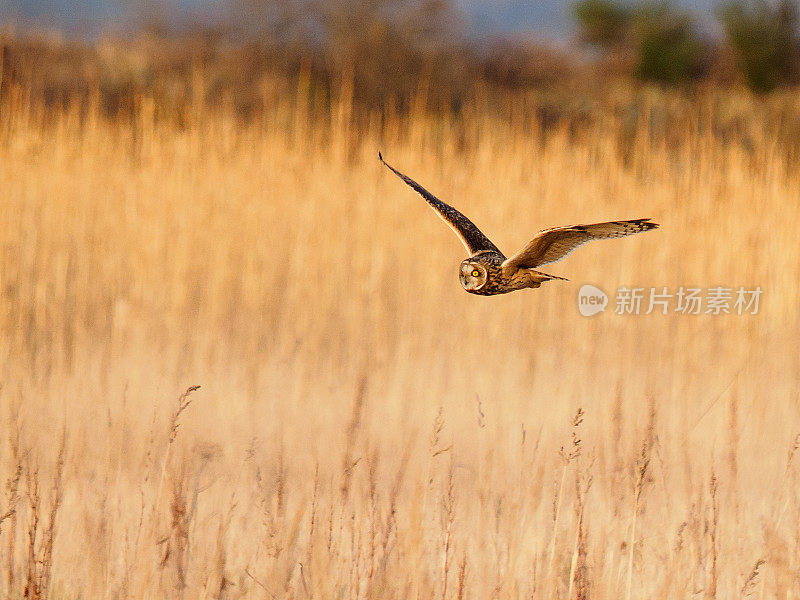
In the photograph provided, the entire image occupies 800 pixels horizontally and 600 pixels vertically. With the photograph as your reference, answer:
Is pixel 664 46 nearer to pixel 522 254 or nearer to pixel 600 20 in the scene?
pixel 600 20

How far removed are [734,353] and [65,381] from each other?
2779 millimetres

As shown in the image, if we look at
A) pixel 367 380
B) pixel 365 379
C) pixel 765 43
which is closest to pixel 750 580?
pixel 365 379

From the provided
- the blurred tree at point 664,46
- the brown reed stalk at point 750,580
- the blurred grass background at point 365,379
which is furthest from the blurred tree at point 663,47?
the brown reed stalk at point 750,580

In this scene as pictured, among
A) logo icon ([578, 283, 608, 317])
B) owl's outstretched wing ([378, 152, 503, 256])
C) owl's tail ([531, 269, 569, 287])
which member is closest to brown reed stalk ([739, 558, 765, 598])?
logo icon ([578, 283, 608, 317])

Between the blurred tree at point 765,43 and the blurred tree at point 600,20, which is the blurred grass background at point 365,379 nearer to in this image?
the blurred tree at point 765,43

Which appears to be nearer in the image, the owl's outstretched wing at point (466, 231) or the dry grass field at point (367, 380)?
the owl's outstretched wing at point (466, 231)

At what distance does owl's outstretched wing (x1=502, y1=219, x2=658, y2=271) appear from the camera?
1.45 meters

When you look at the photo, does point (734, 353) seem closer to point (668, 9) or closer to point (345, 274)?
point (345, 274)

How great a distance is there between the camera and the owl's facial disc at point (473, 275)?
5.29 feet

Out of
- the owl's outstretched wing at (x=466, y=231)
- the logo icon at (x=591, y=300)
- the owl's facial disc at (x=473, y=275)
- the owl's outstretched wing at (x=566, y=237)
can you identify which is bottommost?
the logo icon at (x=591, y=300)

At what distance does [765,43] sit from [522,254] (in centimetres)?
1175

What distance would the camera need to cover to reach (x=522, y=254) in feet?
5.09

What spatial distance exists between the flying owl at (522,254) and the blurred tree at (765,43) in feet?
35.5

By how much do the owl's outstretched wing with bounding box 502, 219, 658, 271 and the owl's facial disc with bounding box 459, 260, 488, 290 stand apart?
55 millimetres
